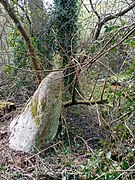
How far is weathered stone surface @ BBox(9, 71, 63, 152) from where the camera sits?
402 cm

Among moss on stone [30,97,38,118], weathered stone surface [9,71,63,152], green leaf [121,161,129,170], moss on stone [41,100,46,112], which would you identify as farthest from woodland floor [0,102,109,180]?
green leaf [121,161,129,170]

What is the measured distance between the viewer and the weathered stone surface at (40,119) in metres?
4.02

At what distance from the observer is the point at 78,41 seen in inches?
252

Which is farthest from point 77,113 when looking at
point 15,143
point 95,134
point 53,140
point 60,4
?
point 60,4

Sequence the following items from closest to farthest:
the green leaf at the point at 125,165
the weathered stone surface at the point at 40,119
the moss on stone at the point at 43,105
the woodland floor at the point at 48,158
Result: the green leaf at the point at 125,165
the woodland floor at the point at 48,158
the weathered stone surface at the point at 40,119
the moss on stone at the point at 43,105

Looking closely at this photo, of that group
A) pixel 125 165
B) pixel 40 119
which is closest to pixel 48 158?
pixel 40 119

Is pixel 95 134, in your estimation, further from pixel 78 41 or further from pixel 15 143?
pixel 78 41

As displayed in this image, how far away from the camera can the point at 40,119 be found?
4105 millimetres

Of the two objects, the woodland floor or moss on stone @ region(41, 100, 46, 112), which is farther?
moss on stone @ region(41, 100, 46, 112)

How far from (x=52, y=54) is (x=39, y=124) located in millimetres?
2783

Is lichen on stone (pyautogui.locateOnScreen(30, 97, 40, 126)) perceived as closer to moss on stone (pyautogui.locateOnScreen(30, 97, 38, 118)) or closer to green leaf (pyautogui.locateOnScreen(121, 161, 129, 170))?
moss on stone (pyautogui.locateOnScreen(30, 97, 38, 118))

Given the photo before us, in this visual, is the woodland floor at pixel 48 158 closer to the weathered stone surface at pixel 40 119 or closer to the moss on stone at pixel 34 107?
the weathered stone surface at pixel 40 119

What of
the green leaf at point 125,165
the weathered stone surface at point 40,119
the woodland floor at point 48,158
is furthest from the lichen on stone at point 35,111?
the green leaf at point 125,165

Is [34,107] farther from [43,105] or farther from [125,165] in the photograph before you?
[125,165]
